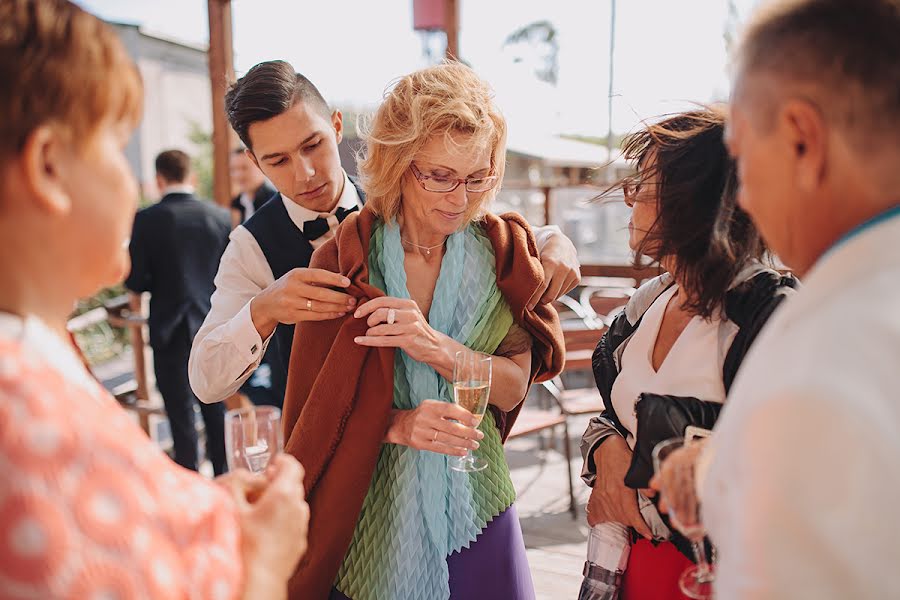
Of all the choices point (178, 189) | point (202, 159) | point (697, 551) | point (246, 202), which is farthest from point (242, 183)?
point (202, 159)

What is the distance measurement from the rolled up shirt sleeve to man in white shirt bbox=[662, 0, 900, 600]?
4.23 ft

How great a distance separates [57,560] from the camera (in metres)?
0.70

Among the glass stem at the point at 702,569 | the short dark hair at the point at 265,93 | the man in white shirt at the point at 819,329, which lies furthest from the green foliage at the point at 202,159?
the man in white shirt at the point at 819,329

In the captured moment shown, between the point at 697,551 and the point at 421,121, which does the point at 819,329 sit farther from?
the point at 421,121

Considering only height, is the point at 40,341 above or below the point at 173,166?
above

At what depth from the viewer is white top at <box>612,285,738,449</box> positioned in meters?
1.44

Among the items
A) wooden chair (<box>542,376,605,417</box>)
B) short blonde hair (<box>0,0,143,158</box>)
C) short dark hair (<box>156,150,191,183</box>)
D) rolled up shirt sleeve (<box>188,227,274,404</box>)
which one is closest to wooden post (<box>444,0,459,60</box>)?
short dark hair (<box>156,150,191,183</box>)

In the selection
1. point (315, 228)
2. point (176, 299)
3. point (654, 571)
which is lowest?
point (176, 299)

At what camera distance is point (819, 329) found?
2.24ft

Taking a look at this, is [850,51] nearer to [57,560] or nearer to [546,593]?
[57,560]

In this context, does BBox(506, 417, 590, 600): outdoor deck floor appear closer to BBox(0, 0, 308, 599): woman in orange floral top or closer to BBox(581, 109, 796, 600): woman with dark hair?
BBox(581, 109, 796, 600): woman with dark hair

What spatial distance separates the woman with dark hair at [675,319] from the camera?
1426 mm

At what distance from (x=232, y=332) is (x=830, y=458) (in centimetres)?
146

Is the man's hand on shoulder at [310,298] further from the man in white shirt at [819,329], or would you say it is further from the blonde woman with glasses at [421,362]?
the man in white shirt at [819,329]
